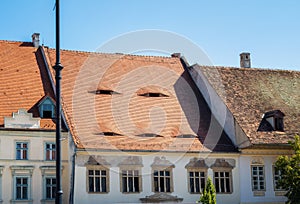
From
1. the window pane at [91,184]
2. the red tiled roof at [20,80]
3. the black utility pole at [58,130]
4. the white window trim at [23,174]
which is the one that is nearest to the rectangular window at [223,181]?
the window pane at [91,184]

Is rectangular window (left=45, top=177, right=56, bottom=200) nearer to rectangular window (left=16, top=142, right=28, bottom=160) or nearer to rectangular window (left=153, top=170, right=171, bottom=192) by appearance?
rectangular window (left=16, top=142, right=28, bottom=160)

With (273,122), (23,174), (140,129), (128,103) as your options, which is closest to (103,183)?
(140,129)

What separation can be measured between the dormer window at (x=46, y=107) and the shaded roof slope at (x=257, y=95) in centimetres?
1097

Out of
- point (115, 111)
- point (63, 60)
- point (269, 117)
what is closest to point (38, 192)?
point (115, 111)

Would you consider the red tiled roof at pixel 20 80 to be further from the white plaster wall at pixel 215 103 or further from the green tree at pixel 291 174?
the green tree at pixel 291 174

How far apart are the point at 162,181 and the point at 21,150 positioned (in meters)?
8.22

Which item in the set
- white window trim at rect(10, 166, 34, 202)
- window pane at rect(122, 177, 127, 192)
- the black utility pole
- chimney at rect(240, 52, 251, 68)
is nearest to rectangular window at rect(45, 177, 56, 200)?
white window trim at rect(10, 166, 34, 202)

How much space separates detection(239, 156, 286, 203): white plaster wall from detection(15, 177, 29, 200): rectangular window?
12.8 meters

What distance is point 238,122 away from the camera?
35375mm

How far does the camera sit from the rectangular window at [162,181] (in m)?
33.3

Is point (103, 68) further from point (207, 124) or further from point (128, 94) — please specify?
point (207, 124)

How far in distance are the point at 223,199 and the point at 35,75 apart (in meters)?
13.7

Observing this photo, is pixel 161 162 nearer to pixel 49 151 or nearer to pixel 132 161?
pixel 132 161

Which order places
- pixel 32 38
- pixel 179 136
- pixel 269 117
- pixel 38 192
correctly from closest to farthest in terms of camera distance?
pixel 38 192 < pixel 179 136 < pixel 269 117 < pixel 32 38
